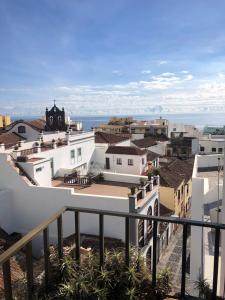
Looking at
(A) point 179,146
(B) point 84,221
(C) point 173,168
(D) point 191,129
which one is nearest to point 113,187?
(B) point 84,221

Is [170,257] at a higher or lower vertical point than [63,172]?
lower

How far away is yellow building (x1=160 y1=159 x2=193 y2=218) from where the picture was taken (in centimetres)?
2005

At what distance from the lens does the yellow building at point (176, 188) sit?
20.0m

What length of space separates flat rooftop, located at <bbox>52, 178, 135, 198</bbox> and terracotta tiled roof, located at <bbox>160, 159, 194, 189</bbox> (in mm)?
6530

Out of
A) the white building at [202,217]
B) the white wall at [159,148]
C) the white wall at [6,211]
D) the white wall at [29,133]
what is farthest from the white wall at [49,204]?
the white wall at [159,148]

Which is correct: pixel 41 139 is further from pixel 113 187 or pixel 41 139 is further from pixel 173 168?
pixel 173 168

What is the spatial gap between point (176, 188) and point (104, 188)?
26.6ft

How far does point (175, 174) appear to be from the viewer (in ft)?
73.9

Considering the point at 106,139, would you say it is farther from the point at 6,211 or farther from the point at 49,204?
the point at 6,211

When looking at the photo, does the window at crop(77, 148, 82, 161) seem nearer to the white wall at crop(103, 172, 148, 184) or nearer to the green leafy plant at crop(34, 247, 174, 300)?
the white wall at crop(103, 172, 148, 184)

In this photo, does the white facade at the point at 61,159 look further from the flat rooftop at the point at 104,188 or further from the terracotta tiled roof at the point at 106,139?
the terracotta tiled roof at the point at 106,139

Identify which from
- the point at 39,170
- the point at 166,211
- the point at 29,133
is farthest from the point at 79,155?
the point at 166,211

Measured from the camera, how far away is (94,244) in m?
10.4

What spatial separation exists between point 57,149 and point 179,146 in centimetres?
2534
